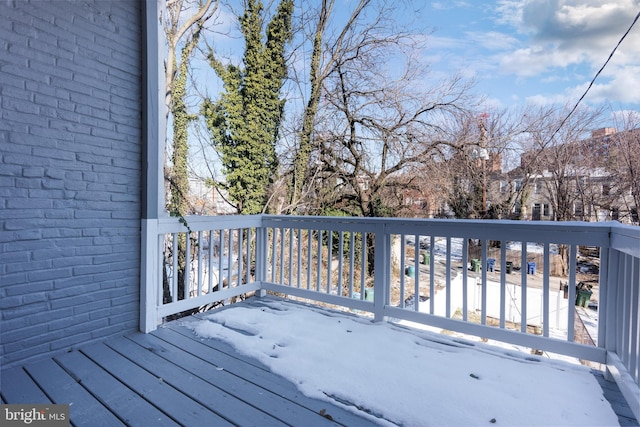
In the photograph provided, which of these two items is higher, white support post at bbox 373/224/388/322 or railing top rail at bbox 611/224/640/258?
railing top rail at bbox 611/224/640/258

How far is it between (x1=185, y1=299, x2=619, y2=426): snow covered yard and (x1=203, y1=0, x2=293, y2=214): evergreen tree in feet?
10.7

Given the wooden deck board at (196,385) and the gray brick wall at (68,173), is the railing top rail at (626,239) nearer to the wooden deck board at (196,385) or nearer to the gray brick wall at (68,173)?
the wooden deck board at (196,385)

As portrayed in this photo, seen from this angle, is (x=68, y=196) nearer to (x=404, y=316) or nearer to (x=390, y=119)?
(x=404, y=316)

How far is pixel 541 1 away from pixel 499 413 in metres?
7.97

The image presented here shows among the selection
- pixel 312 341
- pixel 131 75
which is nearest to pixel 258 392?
pixel 312 341

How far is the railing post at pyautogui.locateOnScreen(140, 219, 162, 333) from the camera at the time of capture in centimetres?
247

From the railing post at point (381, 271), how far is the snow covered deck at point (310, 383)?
30cm

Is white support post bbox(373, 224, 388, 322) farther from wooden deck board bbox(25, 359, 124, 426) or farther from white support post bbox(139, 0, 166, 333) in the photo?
wooden deck board bbox(25, 359, 124, 426)

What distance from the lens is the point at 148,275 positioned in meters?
→ 2.47

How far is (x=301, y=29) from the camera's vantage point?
6574mm

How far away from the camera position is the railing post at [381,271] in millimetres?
2770

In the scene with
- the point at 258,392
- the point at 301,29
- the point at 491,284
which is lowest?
the point at 491,284

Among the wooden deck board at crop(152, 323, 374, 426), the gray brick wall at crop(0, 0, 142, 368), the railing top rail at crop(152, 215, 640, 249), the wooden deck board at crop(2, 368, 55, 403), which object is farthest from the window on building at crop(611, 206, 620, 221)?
the wooden deck board at crop(2, 368, 55, 403)

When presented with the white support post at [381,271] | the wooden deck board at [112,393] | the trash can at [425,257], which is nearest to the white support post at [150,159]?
the wooden deck board at [112,393]
